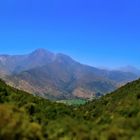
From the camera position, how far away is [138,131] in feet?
195

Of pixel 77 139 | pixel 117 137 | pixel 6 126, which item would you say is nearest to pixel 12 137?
pixel 6 126

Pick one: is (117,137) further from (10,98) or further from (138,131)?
(10,98)

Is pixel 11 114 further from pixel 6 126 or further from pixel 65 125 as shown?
pixel 65 125

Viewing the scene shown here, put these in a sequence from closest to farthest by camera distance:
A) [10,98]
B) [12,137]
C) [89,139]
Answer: [12,137]
[89,139]
[10,98]

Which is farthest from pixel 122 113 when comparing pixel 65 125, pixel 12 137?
pixel 12 137

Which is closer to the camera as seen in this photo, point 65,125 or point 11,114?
point 11,114

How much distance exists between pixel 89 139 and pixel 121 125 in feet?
19.2

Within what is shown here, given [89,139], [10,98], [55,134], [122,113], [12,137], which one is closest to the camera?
[12,137]

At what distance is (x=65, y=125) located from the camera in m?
68.6

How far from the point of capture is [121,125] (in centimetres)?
6284

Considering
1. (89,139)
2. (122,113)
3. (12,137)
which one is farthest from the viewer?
(122,113)

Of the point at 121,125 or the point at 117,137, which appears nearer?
the point at 117,137

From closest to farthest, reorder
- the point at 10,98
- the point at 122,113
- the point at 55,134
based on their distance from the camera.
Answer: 1. the point at 55,134
2. the point at 122,113
3. the point at 10,98

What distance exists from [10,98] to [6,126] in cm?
7306
